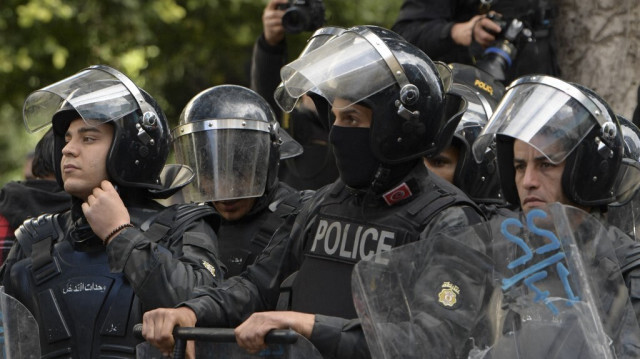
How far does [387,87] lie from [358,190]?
38 cm

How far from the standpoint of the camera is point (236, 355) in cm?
406

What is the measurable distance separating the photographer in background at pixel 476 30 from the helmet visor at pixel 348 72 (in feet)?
7.14

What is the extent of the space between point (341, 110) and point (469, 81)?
199 centimetres

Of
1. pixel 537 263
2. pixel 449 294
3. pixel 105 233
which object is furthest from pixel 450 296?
pixel 105 233

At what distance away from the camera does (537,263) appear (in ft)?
11.4

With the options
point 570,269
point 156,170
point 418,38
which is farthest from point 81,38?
point 570,269

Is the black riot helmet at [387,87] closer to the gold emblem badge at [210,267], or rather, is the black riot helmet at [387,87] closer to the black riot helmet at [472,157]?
the gold emblem badge at [210,267]

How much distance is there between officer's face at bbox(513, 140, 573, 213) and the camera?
4.62 meters

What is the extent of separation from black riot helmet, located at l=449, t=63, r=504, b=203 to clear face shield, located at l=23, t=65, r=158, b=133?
4.73 feet

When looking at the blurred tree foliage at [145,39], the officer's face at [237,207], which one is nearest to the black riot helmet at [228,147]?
the officer's face at [237,207]

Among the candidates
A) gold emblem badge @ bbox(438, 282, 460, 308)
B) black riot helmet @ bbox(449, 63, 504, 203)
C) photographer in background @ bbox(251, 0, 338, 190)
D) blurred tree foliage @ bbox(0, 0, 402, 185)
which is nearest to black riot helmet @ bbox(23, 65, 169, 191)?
black riot helmet @ bbox(449, 63, 504, 203)

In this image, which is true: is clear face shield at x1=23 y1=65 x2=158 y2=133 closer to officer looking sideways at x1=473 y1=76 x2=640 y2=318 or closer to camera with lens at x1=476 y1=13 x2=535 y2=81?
officer looking sideways at x1=473 y1=76 x2=640 y2=318

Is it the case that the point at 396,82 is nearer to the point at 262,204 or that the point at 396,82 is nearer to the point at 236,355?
the point at 236,355

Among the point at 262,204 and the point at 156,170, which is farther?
the point at 262,204
